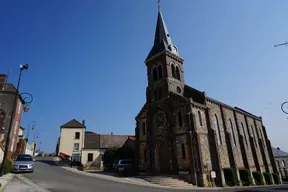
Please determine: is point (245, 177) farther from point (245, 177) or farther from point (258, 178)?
point (258, 178)

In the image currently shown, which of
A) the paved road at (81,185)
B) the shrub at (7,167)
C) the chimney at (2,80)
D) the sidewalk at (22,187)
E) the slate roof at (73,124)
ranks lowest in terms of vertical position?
the paved road at (81,185)

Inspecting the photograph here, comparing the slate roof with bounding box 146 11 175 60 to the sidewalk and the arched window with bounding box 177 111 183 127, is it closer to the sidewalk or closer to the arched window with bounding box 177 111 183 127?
the arched window with bounding box 177 111 183 127

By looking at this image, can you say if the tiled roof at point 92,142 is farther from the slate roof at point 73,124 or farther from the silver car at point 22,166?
the silver car at point 22,166

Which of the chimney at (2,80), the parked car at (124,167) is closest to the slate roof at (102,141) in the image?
the parked car at (124,167)

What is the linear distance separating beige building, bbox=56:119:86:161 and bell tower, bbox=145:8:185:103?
64.7 feet

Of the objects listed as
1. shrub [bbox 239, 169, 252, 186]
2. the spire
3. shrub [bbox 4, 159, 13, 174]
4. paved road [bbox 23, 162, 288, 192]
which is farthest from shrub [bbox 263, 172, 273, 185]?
shrub [bbox 4, 159, 13, 174]

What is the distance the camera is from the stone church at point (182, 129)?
20500 mm

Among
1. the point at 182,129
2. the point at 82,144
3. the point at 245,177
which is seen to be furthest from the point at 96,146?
the point at 245,177

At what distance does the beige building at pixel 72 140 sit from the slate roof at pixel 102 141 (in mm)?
1420

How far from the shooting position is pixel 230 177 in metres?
20.6

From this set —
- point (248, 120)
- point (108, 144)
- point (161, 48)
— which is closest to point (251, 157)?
point (248, 120)

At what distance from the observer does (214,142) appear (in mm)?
21609

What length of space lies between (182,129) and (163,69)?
9.44 m

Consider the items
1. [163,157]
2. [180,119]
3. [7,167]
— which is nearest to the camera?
[7,167]
